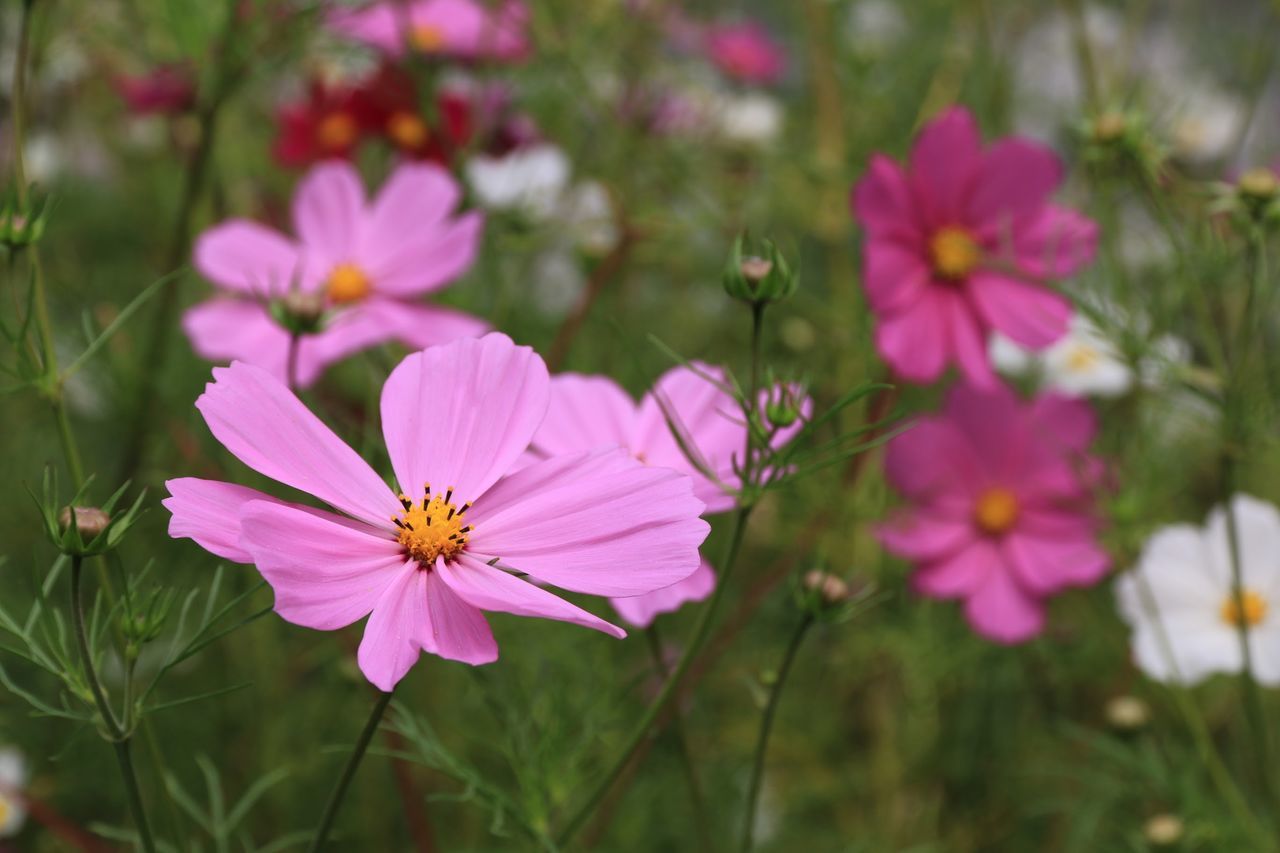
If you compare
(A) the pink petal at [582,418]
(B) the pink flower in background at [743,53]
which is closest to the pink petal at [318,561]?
(A) the pink petal at [582,418]

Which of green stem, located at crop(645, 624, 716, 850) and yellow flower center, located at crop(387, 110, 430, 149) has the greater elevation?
yellow flower center, located at crop(387, 110, 430, 149)

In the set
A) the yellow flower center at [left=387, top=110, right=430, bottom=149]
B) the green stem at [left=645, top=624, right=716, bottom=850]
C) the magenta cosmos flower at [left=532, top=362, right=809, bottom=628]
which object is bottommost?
the green stem at [left=645, top=624, right=716, bottom=850]

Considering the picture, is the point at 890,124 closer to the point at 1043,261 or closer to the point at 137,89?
the point at 1043,261

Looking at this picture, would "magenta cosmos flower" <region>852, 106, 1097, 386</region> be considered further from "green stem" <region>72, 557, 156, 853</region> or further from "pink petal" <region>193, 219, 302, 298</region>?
"green stem" <region>72, 557, 156, 853</region>

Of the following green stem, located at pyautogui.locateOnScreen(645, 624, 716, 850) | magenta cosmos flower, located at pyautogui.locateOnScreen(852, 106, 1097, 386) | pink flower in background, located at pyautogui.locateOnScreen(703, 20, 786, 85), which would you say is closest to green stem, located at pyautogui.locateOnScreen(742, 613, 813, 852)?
green stem, located at pyautogui.locateOnScreen(645, 624, 716, 850)

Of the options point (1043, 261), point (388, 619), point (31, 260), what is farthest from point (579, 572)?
point (1043, 261)

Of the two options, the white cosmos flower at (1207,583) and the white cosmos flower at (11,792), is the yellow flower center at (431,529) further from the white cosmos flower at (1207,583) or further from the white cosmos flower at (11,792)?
the white cosmos flower at (1207,583)
